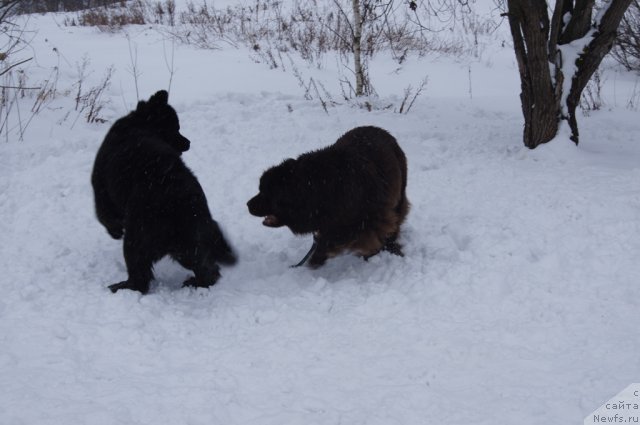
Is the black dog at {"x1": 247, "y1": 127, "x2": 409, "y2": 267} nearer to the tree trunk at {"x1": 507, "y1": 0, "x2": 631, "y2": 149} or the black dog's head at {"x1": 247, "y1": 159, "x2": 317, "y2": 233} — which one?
the black dog's head at {"x1": 247, "y1": 159, "x2": 317, "y2": 233}

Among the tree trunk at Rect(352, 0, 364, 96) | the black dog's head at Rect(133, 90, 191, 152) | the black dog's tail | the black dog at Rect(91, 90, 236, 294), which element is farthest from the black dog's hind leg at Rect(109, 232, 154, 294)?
the tree trunk at Rect(352, 0, 364, 96)

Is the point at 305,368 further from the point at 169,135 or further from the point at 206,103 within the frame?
the point at 206,103

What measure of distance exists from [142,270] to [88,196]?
224 centimetres

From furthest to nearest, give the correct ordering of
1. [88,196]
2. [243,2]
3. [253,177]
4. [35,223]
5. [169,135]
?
[243,2] < [253,177] < [88,196] < [35,223] < [169,135]

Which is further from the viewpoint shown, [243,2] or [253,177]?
[243,2]

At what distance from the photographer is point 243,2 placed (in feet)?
56.6

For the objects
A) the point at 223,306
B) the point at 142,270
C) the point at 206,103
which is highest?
the point at 206,103

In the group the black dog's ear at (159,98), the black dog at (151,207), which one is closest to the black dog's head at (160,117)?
the black dog's ear at (159,98)

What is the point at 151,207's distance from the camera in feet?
12.5

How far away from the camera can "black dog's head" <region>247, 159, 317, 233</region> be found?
13.5 ft

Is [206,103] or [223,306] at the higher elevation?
[206,103]

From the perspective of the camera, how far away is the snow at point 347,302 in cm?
271

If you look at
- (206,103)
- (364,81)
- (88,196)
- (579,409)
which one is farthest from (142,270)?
(364,81)

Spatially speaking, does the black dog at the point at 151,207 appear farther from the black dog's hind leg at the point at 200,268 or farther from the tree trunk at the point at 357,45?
the tree trunk at the point at 357,45
